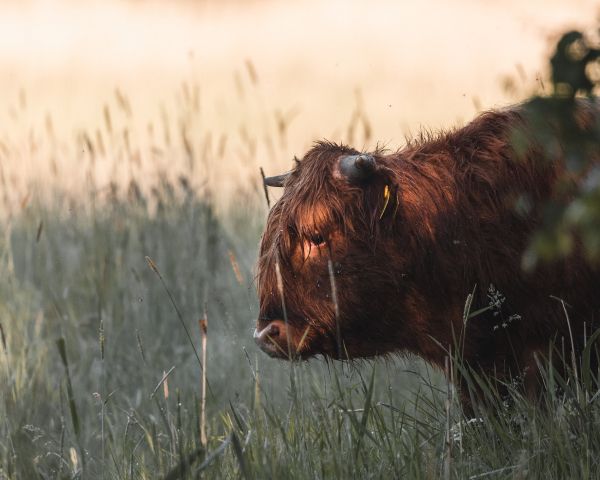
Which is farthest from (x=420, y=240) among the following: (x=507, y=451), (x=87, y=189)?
(x=87, y=189)

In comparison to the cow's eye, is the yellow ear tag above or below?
above

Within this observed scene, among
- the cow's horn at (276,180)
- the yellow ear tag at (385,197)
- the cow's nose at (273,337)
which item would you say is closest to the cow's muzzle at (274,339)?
the cow's nose at (273,337)

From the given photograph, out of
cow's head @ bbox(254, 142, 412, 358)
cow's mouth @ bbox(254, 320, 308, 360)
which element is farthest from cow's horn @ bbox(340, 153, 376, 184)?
cow's mouth @ bbox(254, 320, 308, 360)

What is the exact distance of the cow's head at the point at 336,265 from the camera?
405 centimetres

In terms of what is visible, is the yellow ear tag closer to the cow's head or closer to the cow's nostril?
the cow's head

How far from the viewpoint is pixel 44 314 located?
651 cm

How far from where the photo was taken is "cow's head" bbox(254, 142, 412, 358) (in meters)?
4.05

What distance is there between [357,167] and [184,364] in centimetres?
226

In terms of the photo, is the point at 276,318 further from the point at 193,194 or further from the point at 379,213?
the point at 193,194

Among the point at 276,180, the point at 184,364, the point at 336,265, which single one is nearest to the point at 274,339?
the point at 336,265

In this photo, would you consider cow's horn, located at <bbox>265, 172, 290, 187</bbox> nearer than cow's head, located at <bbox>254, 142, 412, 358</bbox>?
No

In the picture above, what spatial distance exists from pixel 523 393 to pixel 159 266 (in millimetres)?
3115

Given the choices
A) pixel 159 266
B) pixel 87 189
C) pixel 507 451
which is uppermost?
pixel 87 189

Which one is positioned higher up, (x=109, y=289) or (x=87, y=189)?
(x=87, y=189)
